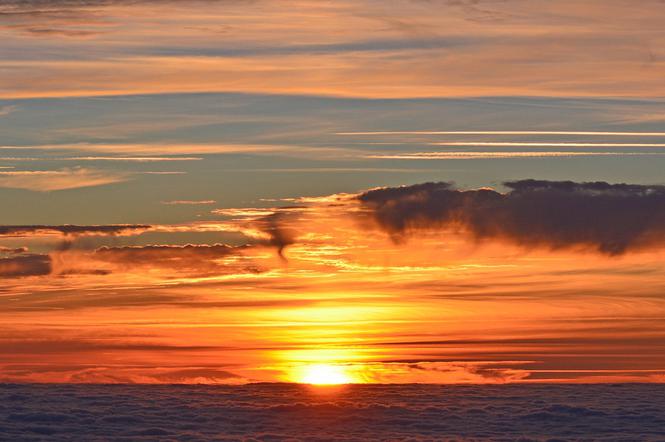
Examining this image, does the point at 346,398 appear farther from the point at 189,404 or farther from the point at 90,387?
the point at 90,387

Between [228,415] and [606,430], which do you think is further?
[228,415]

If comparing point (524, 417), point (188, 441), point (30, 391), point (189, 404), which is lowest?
point (188, 441)

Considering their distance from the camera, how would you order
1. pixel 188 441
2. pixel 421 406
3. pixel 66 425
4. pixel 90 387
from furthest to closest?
pixel 90 387, pixel 421 406, pixel 66 425, pixel 188 441

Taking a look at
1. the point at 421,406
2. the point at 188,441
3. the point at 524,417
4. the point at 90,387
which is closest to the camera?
the point at 188,441

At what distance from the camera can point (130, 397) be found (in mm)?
85562

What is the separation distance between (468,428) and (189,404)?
889 inches

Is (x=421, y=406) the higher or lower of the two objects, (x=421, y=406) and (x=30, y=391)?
the lower

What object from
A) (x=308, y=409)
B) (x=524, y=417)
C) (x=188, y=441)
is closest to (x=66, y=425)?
(x=188, y=441)

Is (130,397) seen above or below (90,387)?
below

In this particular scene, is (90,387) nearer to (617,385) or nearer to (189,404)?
(189,404)

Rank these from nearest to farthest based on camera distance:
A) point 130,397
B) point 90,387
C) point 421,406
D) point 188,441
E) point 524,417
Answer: point 188,441 < point 524,417 < point 421,406 < point 130,397 < point 90,387

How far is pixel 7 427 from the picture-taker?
66875 mm

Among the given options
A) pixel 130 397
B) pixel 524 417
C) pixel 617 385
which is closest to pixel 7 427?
pixel 130 397

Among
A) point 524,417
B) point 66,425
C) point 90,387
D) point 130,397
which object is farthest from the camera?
point 90,387
